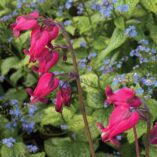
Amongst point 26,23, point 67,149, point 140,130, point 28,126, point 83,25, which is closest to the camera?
point 26,23

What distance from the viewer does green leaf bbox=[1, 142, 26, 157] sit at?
8.13 ft

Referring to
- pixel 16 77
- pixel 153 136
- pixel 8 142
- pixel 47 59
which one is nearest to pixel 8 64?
pixel 16 77

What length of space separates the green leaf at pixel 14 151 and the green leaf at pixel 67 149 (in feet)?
0.67

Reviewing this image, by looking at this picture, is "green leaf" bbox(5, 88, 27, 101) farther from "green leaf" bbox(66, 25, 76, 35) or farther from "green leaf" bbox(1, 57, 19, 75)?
"green leaf" bbox(66, 25, 76, 35)

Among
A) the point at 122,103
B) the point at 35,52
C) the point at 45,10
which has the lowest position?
the point at 122,103

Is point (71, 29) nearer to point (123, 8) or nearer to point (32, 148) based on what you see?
point (123, 8)

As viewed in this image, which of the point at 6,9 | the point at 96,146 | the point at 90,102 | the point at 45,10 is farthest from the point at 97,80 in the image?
the point at 6,9

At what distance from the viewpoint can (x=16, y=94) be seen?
3316 millimetres

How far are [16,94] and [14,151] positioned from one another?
87 cm

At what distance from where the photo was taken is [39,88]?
1.63 m

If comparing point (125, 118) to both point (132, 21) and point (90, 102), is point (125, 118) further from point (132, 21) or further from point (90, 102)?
point (132, 21)

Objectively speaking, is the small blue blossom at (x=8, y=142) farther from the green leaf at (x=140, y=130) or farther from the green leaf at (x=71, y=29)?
the green leaf at (x=71, y=29)

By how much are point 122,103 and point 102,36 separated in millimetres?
1862

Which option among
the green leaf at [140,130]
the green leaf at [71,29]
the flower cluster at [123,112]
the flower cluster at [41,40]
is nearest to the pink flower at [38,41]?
the flower cluster at [41,40]
